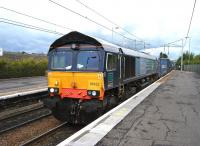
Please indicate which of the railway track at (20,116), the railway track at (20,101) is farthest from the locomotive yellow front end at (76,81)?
the railway track at (20,101)

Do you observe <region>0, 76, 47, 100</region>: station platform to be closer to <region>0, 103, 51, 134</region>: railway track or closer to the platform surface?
the platform surface

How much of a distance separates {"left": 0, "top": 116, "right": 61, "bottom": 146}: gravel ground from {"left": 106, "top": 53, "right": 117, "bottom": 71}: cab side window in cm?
298

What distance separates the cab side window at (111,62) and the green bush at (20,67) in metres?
27.3

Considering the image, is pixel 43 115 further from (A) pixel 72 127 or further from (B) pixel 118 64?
(B) pixel 118 64

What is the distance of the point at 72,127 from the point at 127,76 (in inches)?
191

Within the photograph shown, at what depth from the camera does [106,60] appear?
1109cm

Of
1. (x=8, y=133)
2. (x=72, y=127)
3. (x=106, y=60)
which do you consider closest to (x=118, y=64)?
(x=106, y=60)

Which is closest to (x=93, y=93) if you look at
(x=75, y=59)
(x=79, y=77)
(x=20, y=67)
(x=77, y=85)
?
(x=77, y=85)

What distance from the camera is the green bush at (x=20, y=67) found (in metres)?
37.6

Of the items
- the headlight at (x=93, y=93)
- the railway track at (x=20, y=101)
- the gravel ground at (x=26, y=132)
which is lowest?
the gravel ground at (x=26, y=132)

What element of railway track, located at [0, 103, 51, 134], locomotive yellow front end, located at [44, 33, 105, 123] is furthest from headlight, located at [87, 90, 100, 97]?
railway track, located at [0, 103, 51, 134]

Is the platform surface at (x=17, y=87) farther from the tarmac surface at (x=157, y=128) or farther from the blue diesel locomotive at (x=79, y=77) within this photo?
the tarmac surface at (x=157, y=128)

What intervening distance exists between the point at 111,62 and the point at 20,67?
102 feet

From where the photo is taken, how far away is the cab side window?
11.4m
